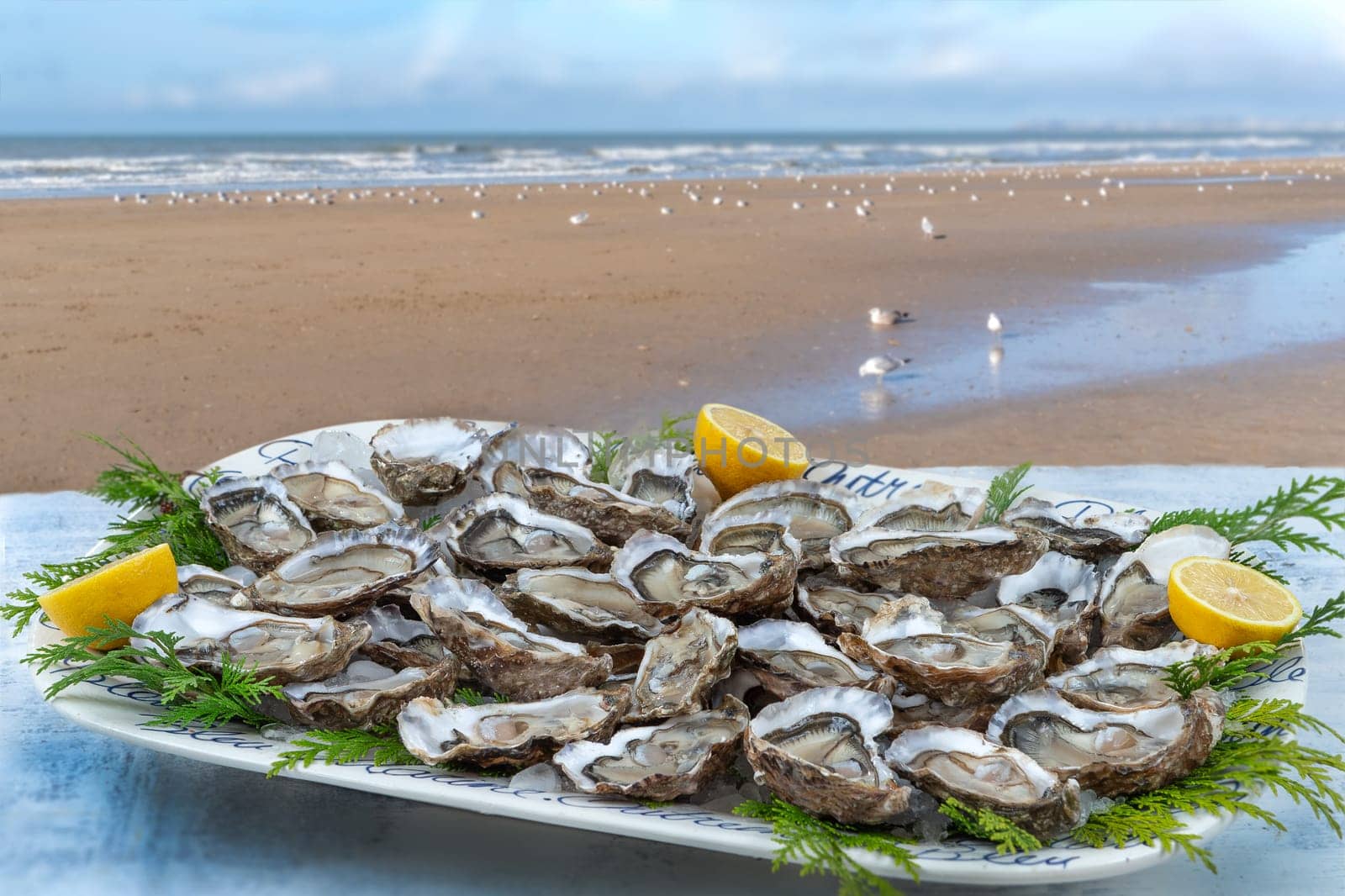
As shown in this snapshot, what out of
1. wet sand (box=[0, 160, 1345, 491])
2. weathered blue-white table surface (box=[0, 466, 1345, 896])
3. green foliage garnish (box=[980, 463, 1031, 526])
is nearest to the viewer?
weathered blue-white table surface (box=[0, 466, 1345, 896])

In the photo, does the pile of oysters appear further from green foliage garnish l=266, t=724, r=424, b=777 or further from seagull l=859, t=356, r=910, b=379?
seagull l=859, t=356, r=910, b=379

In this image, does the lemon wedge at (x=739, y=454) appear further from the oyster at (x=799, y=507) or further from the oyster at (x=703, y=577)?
the oyster at (x=703, y=577)

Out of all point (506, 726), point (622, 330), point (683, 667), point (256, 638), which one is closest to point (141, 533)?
point (256, 638)

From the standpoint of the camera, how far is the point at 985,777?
1.06 metres

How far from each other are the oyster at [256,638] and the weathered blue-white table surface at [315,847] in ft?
0.39

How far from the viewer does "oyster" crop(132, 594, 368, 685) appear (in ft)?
3.98

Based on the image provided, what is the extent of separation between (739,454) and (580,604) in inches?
20.3

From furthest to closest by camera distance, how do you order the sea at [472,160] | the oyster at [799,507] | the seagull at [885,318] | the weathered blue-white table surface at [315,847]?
1. the sea at [472,160]
2. the seagull at [885,318]
3. the oyster at [799,507]
4. the weathered blue-white table surface at [315,847]

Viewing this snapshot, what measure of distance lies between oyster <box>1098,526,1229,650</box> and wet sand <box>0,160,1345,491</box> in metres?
3.71

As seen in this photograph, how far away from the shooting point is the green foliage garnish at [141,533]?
4.84 ft

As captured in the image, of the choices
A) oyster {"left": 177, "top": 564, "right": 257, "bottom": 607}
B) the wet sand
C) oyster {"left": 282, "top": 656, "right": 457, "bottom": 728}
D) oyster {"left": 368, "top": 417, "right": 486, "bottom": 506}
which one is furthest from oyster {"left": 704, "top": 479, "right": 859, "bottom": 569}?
the wet sand

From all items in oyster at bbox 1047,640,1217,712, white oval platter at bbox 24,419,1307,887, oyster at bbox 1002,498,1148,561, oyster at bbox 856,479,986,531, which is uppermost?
oyster at bbox 856,479,986,531

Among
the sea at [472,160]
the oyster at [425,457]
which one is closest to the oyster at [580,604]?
the oyster at [425,457]

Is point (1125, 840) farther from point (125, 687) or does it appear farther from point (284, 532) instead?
point (284, 532)
